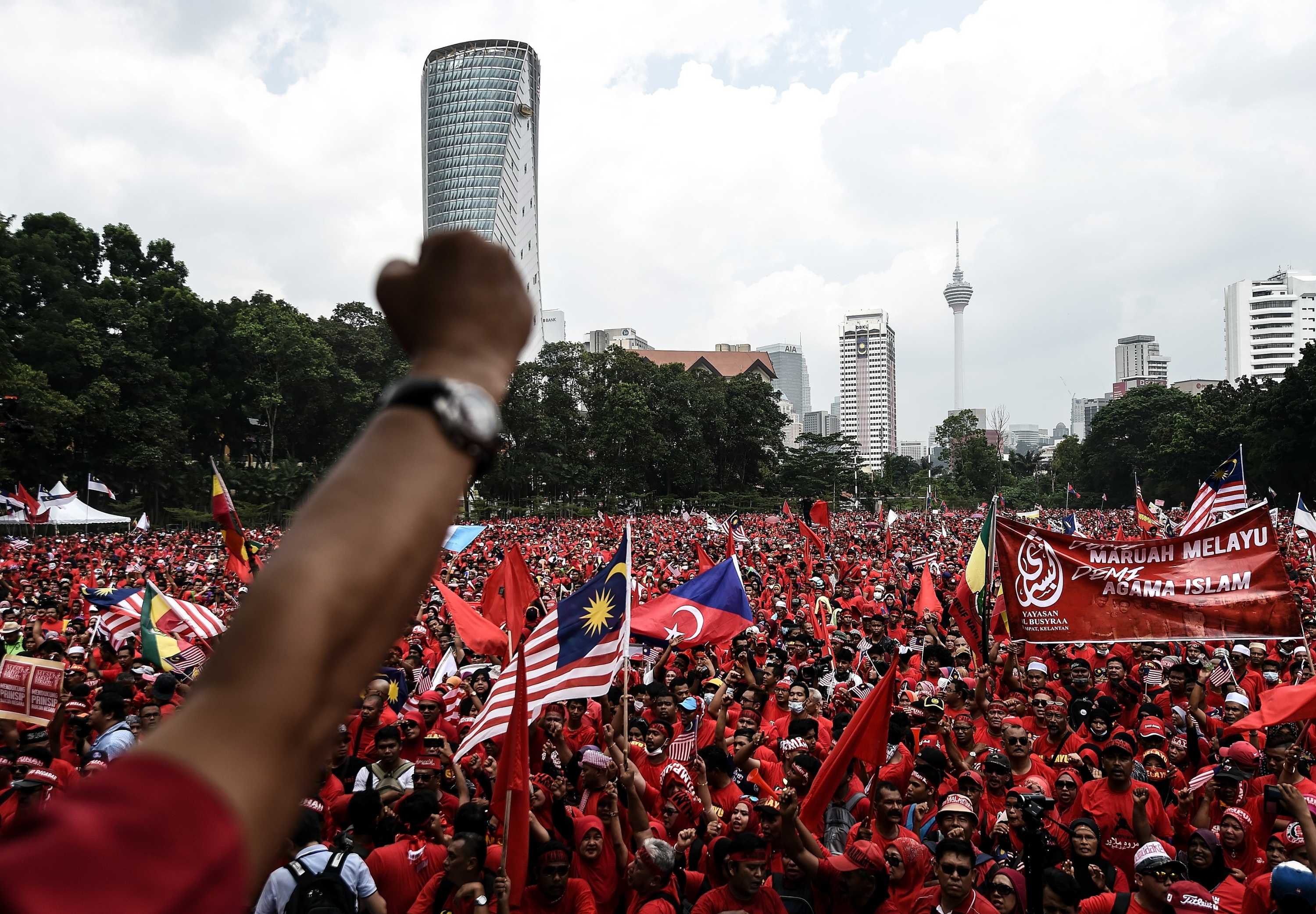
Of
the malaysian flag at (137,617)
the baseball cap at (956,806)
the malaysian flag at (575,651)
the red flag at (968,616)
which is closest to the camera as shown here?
the baseball cap at (956,806)

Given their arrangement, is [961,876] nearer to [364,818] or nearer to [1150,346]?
[364,818]

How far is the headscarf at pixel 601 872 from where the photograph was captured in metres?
4.53

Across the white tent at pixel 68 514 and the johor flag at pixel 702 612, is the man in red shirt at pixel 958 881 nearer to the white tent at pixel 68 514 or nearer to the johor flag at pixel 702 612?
the johor flag at pixel 702 612

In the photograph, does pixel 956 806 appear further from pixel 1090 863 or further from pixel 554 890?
pixel 554 890

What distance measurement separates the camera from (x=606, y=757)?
5168 mm

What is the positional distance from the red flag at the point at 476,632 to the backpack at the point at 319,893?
439 centimetres

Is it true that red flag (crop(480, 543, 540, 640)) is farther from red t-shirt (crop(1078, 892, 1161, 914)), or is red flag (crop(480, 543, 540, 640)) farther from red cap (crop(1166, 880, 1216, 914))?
red cap (crop(1166, 880, 1216, 914))

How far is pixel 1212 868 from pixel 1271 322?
137561mm

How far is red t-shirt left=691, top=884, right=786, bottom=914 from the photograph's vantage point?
4023 mm

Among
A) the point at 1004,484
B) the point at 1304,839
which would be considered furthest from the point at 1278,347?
the point at 1304,839

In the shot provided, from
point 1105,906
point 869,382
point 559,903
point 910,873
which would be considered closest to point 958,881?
point 910,873

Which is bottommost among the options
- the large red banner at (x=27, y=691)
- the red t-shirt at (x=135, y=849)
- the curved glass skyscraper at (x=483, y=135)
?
the large red banner at (x=27, y=691)

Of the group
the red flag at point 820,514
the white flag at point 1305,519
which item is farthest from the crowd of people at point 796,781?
the red flag at point 820,514

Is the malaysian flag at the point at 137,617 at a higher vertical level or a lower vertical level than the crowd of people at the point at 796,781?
higher
